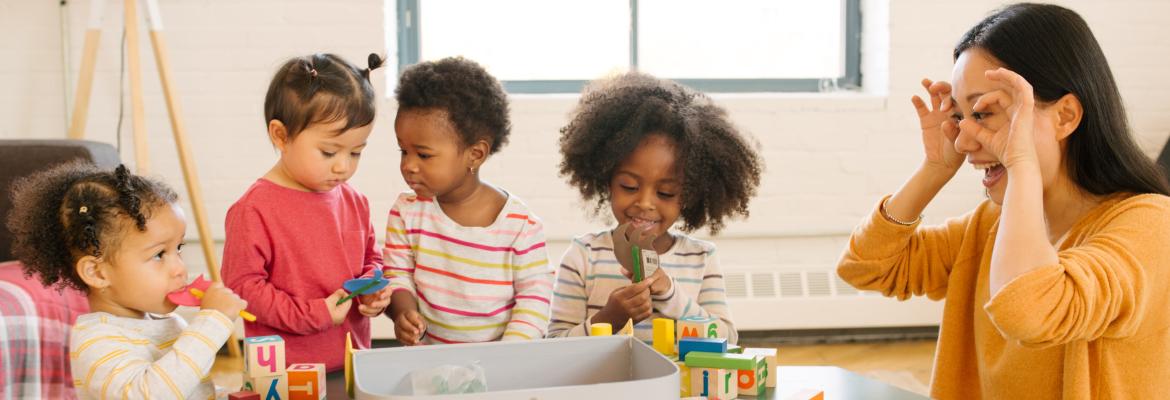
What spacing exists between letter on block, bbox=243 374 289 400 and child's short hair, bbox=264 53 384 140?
0.59m

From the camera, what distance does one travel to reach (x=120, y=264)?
4.80 ft

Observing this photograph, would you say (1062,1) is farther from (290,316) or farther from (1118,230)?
(290,316)

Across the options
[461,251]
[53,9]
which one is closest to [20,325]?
[461,251]

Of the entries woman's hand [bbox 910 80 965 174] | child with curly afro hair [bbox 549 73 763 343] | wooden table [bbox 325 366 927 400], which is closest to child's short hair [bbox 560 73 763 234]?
child with curly afro hair [bbox 549 73 763 343]

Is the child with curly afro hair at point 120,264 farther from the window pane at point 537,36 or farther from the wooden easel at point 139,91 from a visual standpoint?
the window pane at point 537,36

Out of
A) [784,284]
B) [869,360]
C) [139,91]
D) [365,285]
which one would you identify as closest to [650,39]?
[784,284]

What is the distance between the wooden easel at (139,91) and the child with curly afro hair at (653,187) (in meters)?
1.72

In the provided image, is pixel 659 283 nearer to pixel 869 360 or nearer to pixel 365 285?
pixel 365 285

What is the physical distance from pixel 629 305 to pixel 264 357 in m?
0.63

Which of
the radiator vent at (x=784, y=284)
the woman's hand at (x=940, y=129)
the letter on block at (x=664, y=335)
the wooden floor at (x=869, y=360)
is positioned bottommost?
the wooden floor at (x=869, y=360)

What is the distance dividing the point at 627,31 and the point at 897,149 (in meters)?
1.05

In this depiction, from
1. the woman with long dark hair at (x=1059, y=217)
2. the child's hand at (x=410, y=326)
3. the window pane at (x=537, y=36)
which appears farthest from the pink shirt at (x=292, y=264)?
the window pane at (x=537, y=36)

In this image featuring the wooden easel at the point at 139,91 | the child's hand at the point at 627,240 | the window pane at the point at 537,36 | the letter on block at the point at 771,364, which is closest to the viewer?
the letter on block at the point at 771,364

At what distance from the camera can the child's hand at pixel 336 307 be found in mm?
1759
